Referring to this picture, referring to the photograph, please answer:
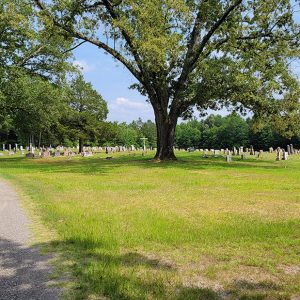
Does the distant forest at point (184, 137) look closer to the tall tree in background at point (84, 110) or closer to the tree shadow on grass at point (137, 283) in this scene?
the tall tree in background at point (84, 110)

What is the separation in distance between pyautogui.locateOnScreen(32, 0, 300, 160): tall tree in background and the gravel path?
14.5 metres

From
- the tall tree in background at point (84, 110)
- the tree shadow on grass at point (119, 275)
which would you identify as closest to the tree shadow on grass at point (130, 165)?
the tree shadow on grass at point (119, 275)

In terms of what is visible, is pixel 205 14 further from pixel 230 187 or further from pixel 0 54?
pixel 0 54

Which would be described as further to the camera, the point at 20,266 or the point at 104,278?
the point at 20,266

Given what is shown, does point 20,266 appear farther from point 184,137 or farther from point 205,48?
point 184,137

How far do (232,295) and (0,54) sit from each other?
100 ft

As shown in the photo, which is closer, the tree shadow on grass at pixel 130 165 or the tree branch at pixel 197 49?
the tree shadow on grass at pixel 130 165

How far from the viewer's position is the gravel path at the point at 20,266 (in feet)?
13.6

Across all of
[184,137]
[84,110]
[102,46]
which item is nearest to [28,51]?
[102,46]

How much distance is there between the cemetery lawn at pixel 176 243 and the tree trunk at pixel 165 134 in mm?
14341

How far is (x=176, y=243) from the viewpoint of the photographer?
6.06 metres

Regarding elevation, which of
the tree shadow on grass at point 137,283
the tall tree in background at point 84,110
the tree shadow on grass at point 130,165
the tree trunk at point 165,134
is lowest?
the tree shadow on grass at point 137,283

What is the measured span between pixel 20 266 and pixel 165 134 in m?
21.0

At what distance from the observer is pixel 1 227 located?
7203 mm
